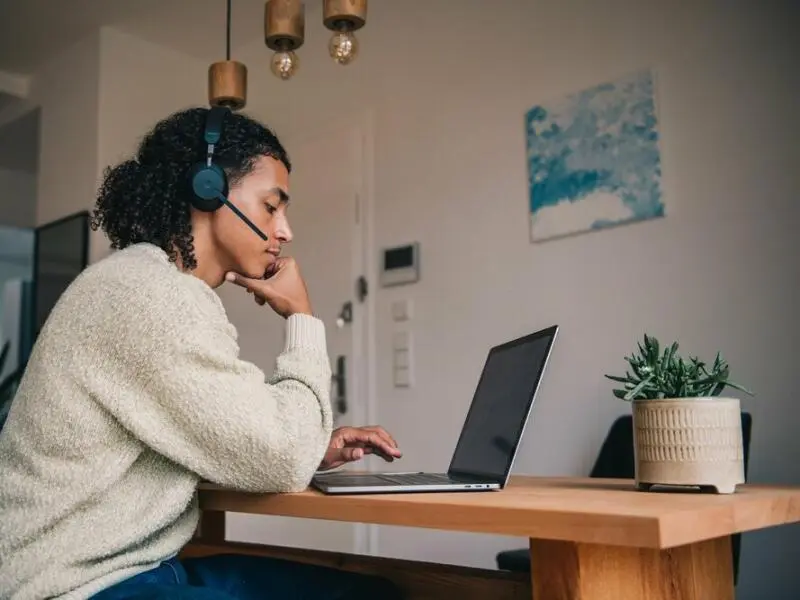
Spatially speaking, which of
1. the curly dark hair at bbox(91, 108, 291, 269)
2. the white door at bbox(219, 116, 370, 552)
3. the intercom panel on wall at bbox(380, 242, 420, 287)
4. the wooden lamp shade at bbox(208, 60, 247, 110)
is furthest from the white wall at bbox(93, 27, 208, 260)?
the curly dark hair at bbox(91, 108, 291, 269)

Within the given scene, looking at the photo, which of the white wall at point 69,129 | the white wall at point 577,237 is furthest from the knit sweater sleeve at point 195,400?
the white wall at point 69,129

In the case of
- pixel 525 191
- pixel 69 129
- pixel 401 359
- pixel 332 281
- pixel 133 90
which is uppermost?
pixel 133 90

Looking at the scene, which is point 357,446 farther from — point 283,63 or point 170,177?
point 283,63

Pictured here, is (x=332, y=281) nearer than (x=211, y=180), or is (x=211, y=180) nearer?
(x=211, y=180)

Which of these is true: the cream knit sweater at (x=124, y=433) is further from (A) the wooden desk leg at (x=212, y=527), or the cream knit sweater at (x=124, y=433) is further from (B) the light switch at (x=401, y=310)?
(B) the light switch at (x=401, y=310)

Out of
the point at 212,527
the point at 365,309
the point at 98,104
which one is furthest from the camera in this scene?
the point at 98,104

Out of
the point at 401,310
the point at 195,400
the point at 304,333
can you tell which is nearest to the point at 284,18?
the point at 304,333

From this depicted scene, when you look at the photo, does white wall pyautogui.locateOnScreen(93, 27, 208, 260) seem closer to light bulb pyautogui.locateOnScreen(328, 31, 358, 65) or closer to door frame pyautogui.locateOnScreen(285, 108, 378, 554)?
door frame pyautogui.locateOnScreen(285, 108, 378, 554)

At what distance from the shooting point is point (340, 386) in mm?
3350

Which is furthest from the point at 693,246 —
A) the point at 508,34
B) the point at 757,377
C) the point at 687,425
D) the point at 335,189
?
the point at 335,189

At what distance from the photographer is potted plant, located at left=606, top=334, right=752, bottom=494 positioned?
100cm

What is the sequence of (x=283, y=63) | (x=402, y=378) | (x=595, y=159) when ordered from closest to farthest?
(x=283, y=63)
(x=595, y=159)
(x=402, y=378)

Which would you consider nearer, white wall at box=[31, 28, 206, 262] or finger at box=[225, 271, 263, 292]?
finger at box=[225, 271, 263, 292]

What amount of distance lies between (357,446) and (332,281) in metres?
2.05
